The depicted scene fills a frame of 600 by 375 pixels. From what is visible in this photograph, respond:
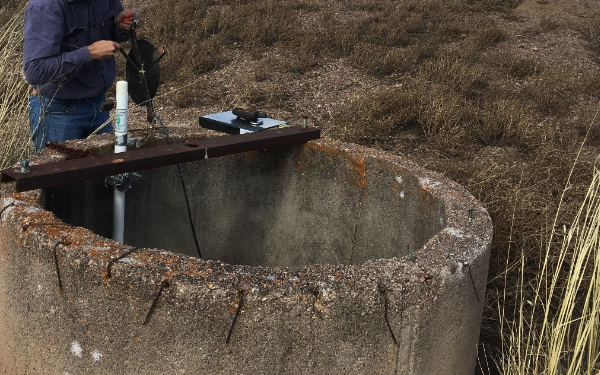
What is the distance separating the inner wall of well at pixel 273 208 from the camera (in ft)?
11.8

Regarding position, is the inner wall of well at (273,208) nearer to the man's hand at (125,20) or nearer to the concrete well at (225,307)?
the concrete well at (225,307)

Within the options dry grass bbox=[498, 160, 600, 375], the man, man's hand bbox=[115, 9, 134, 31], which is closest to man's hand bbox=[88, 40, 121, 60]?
the man

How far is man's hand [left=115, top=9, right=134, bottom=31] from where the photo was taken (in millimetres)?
4051

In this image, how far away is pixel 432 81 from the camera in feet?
26.7

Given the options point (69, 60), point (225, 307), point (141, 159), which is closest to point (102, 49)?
point (69, 60)

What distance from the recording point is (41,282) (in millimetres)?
2463

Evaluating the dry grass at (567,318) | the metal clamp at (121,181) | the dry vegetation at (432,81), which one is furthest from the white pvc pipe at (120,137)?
the dry vegetation at (432,81)

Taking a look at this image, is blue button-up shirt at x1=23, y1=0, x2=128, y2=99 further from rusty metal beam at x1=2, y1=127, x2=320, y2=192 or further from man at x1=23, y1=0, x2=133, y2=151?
rusty metal beam at x1=2, y1=127, x2=320, y2=192

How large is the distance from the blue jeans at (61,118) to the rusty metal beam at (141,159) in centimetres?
106

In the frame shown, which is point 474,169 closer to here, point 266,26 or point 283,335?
point 283,335

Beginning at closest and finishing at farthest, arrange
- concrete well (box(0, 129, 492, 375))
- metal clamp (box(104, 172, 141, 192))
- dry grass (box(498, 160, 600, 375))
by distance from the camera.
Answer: concrete well (box(0, 129, 492, 375))
dry grass (box(498, 160, 600, 375))
metal clamp (box(104, 172, 141, 192))

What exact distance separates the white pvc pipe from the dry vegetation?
185 cm

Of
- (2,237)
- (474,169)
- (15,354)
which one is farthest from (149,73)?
(474,169)

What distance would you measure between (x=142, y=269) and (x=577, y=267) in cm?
148
